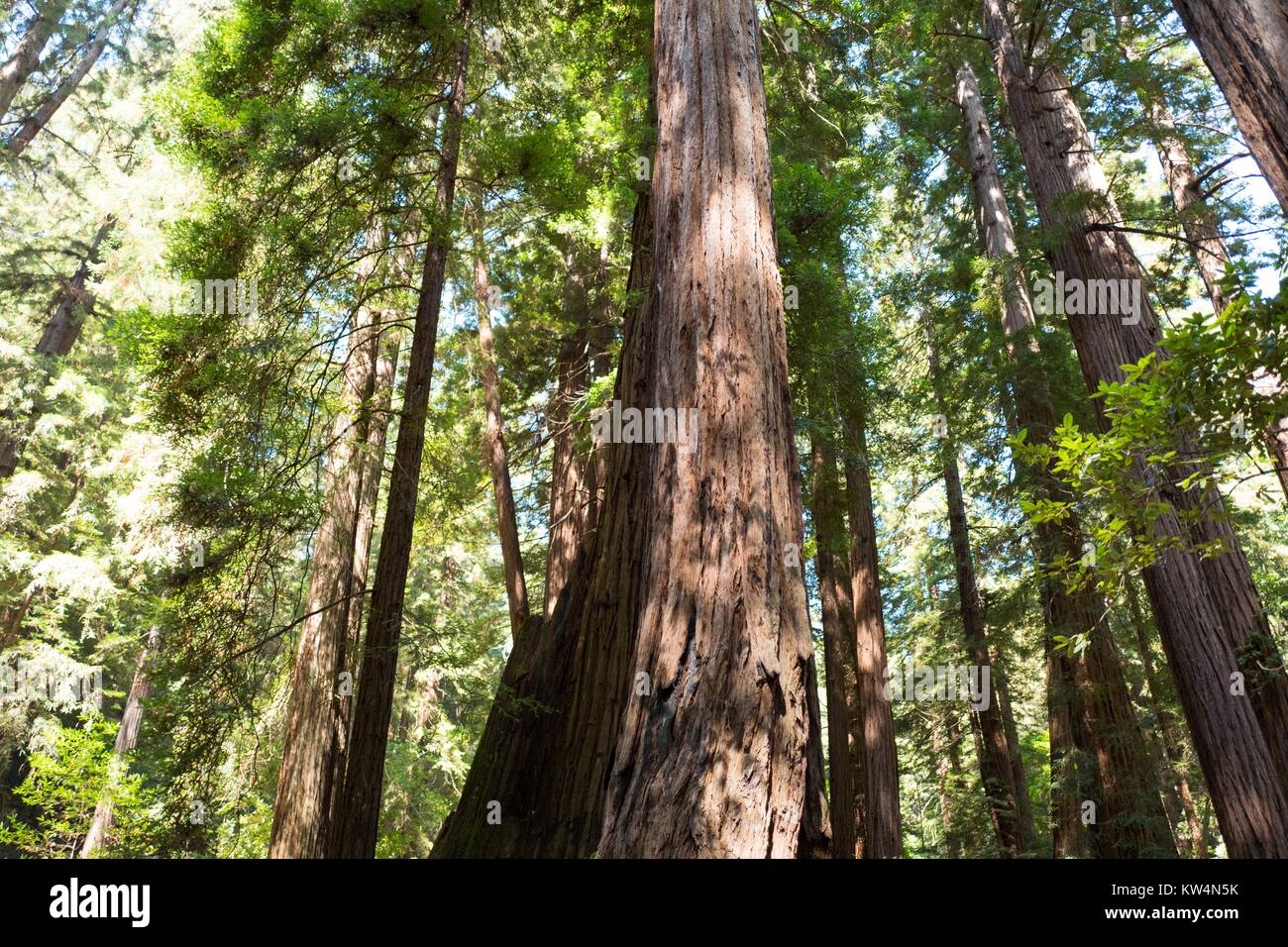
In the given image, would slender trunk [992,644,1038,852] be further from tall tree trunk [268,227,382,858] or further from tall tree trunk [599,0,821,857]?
tall tree trunk [599,0,821,857]

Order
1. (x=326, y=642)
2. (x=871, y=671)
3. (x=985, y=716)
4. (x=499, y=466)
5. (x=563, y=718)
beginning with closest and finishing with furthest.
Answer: (x=563, y=718)
(x=326, y=642)
(x=499, y=466)
(x=871, y=671)
(x=985, y=716)

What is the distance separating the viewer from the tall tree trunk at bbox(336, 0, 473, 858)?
5.95m

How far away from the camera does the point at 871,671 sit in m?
10.4

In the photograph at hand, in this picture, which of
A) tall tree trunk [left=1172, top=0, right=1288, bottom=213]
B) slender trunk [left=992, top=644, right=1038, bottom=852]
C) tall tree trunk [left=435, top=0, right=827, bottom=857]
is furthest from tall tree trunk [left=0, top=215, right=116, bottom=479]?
slender trunk [left=992, top=644, right=1038, bottom=852]

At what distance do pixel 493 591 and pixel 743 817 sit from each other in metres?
14.4

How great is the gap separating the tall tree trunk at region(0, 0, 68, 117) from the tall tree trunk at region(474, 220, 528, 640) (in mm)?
10169

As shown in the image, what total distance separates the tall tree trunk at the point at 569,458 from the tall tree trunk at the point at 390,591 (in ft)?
8.02

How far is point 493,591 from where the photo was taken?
16.3m

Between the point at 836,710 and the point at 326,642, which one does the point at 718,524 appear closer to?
the point at 326,642

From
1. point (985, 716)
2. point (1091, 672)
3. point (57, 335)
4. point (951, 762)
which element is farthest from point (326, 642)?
point (57, 335)

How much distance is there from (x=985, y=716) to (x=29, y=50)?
20.6 meters
